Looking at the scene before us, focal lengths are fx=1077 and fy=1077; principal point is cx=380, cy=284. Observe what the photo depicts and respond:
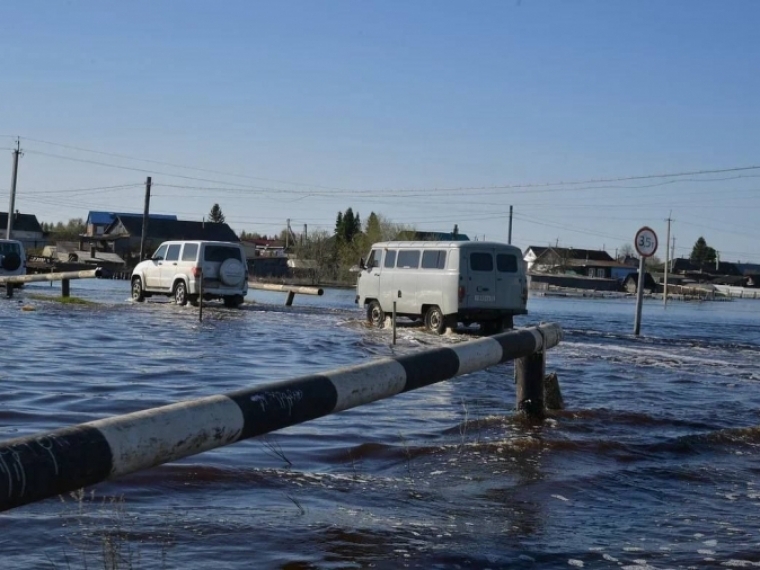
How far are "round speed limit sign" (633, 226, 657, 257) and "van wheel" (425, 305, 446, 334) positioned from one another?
4.21 m

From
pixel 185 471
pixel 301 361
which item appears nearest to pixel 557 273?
pixel 301 361

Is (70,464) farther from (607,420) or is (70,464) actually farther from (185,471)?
(607,420)

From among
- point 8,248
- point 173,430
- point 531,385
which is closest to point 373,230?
point 8,248

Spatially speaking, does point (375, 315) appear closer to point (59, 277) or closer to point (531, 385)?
point (59, 277)

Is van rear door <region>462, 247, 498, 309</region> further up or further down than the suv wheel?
further up

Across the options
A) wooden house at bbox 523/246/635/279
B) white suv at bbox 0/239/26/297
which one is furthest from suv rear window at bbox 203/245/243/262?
wooden house at bbox 523/246/635/279

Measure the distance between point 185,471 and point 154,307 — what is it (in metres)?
22.4

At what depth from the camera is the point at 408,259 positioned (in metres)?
23.8

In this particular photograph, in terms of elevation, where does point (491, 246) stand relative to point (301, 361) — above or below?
above

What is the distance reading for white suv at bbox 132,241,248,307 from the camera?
29.7 meters

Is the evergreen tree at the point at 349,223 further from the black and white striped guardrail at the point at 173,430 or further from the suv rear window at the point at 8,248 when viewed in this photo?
the black and white striped guardrail at the point at 173,430

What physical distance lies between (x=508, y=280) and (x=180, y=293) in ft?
36.2

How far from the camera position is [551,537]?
17.6 feet

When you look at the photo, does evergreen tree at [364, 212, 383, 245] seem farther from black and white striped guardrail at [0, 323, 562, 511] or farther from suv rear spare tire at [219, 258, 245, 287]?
black and white striped guardrail at [0, 323, 562, 511]
